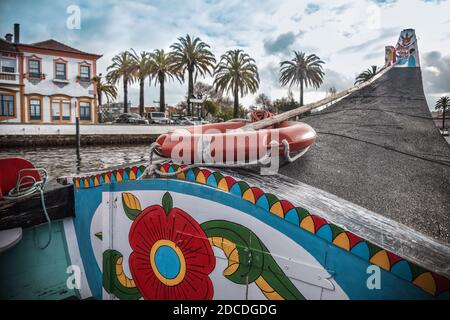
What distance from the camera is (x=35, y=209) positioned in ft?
10.7

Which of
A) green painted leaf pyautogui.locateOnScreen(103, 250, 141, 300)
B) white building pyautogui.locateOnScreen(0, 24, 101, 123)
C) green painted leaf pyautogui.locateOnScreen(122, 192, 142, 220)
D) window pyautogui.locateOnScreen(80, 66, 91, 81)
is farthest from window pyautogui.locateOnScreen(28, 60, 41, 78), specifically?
green painted leaf pyautogui.locateOnScreen(122, 192, 142, 220)

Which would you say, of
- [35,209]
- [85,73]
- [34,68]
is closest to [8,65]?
[34,68]

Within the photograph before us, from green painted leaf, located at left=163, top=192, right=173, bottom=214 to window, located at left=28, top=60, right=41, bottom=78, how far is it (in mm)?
33945

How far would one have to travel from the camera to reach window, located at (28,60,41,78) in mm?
29859

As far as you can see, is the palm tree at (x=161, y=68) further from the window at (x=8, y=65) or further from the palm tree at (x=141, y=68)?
the window at (x=8, y=65)

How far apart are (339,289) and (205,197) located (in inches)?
40.1

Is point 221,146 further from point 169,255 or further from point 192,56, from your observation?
point 192,56

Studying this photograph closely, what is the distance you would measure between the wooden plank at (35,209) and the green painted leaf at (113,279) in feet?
2.96

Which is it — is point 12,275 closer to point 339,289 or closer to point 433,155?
point 339,289

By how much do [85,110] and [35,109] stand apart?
4525 mm

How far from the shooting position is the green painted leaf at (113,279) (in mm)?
2771

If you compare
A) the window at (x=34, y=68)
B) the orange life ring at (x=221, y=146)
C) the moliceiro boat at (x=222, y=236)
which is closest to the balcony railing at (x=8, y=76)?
the window at (x=34, y=68)

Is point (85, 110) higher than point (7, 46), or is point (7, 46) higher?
point (7, 46)
